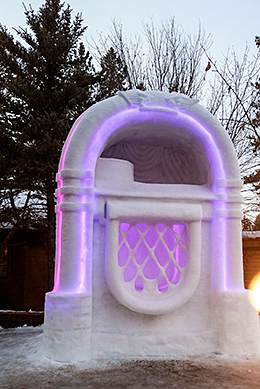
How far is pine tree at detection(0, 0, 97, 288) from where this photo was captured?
9.92m

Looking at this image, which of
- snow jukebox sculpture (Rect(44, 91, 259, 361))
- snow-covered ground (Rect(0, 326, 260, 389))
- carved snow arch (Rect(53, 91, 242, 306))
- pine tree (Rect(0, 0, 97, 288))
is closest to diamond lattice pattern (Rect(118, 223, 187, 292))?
snow jukebox sculpture (Rect(44, 91, 259, 361))

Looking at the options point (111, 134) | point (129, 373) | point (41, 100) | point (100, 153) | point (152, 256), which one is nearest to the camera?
point (129, 373)

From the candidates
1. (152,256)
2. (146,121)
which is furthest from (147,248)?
(146,121)

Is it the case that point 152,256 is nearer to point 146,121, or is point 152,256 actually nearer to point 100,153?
point 100,153

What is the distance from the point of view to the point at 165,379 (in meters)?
3.77

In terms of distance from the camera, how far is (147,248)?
485 centimetres

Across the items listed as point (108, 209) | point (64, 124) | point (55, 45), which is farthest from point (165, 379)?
point (55, 45)

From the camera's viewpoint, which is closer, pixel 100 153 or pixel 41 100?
pixel 100 153

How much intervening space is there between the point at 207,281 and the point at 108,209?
170 cm

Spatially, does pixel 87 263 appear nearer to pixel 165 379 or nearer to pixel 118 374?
pixel 118 374

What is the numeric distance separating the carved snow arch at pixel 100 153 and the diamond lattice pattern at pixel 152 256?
499 mm

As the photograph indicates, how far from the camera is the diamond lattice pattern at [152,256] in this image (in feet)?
15.6

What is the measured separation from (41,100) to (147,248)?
7.15 meters

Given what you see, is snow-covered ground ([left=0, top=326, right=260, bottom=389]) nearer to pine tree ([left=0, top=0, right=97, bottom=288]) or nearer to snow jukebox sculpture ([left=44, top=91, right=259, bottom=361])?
snow jukebox sculpture ([left=44, top=91, right=259, bottom=361])
